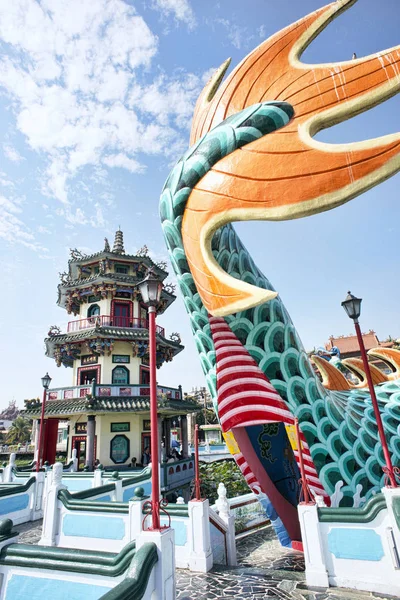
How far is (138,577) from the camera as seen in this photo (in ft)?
10.5

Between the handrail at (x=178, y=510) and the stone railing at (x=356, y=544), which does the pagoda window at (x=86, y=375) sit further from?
the stone railing at (x=356, y=544)

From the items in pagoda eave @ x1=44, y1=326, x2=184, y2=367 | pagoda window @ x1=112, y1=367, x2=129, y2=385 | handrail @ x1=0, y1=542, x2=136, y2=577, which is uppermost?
pagoda eave @ x1=44, y1=326, x2=184, y2=367

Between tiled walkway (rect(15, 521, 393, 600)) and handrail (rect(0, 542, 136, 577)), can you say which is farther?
tiled walkway (rect(15, 521, 393, 600))

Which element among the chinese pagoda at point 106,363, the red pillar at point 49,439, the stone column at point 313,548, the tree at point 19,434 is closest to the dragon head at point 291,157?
the stone column at point 313,548

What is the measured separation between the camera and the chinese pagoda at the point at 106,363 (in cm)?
1867

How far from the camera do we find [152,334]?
469 centimetres

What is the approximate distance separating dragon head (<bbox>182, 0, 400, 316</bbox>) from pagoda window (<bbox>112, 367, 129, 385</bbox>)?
16236 millimetres

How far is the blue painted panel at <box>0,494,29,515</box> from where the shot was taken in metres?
11.3

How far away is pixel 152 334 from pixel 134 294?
18.1 meters

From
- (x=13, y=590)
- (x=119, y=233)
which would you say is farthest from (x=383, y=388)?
(x=119, y=233)

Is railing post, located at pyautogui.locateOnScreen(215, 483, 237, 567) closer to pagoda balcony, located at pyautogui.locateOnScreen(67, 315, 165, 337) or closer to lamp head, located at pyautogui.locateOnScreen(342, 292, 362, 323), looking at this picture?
lamp head, located at pyautogui.locateOnScreen(342, 292, 362, 323)

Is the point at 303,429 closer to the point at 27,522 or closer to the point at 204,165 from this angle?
the point at 204,165

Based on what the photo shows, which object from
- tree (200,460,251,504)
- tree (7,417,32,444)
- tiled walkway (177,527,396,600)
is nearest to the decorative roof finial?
tree (200,460,251,504)

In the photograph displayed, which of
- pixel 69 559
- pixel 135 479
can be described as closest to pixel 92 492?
pixel 135 479
